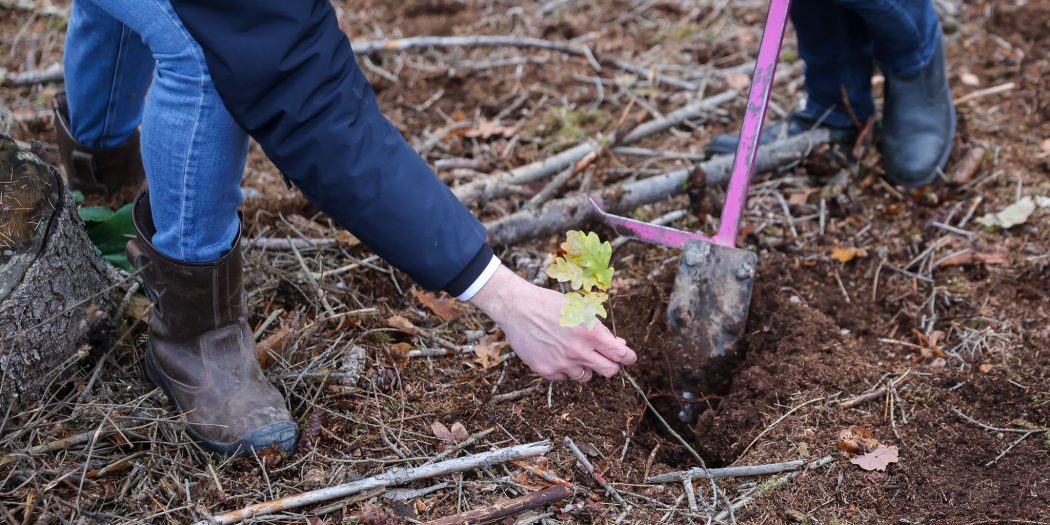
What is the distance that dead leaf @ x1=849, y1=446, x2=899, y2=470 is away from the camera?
224cm

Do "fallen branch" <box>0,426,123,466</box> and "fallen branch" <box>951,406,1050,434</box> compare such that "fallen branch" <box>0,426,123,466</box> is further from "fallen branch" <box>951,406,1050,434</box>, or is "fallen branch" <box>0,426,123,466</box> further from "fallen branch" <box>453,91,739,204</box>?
"fallen branch" <box>951,406,1050,434</box>

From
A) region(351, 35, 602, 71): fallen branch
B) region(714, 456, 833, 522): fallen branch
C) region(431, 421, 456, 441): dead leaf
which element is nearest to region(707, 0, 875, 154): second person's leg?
region(351, 35, 602, 71): fallen branch

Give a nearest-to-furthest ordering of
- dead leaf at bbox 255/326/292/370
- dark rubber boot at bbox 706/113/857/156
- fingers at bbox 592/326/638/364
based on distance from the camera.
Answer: fingers at bbox 592/326/638/364, dead leaf at bbox 255/326/292/370, dark rubber boot at bbox 706/113/857/156

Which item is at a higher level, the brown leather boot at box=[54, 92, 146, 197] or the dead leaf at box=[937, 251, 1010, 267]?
the brown leather boot at box=[54, 92, 146, 197]

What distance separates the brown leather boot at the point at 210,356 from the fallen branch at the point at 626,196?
104 cm

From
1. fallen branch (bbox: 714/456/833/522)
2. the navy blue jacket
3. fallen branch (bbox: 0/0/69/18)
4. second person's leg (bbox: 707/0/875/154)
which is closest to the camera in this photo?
the navy blue jacket

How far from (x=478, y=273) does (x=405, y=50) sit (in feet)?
9.73

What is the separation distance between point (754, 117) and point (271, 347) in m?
1.65

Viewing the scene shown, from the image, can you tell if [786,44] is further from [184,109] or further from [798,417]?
[184,109]

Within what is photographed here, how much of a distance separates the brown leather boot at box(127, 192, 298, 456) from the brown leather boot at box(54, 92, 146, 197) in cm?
78

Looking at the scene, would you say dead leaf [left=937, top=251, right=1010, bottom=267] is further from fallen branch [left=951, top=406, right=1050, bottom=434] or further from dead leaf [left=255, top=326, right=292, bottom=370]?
dead leaf [left=255, top=326, right=292, bottom=370]

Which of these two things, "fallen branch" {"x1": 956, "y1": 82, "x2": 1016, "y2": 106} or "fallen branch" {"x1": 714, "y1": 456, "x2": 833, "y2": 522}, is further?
"fallen branch" {"x1": 956, "y1": 82, "x2": 1016, "y2": 106}

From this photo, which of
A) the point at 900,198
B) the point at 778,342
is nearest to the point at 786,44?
the point at 900,198

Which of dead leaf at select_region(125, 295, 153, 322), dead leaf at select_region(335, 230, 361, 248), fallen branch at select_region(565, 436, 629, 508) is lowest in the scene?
fallen branch at select_region(565, 436, 629, 508)
